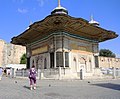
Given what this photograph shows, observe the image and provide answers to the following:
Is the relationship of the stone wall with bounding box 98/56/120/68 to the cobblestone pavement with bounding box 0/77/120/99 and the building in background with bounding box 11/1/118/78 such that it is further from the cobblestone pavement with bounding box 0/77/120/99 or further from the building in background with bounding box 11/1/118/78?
the cobblestone pavement with bounding box 0/77/120/99

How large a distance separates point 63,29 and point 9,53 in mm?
46398

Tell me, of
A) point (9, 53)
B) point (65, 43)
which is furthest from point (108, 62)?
point (65, 43)

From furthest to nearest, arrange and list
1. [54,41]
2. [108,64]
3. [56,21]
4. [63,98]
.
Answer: [108,64] → [54,41] → [56,21] → [63,98]

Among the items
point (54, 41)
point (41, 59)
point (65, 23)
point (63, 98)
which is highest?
point (65, 23)

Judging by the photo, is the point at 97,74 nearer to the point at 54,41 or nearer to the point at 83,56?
the point at 83,56

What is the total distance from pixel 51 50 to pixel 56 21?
3856 millimetres

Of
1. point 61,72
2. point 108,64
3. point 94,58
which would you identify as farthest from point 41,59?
point 108,64

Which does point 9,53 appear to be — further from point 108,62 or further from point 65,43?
point 65,43

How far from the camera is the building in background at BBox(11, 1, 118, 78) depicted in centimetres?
1969

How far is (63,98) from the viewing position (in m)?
7.25

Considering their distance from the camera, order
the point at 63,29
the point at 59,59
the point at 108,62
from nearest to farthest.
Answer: the point at 59,59 < the point at 63,29 < the point at 108,62

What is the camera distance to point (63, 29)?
68.3 feet

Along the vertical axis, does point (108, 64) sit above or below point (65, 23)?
below

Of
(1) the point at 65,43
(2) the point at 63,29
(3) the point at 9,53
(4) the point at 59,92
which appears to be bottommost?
(4) the point at 59,92
